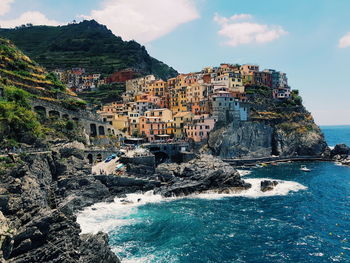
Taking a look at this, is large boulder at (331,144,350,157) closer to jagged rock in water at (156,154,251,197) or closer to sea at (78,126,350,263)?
sea at (78,126,350,263)

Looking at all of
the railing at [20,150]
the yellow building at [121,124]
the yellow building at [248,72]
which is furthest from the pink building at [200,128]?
the railing at [20,150]

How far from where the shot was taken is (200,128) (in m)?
100

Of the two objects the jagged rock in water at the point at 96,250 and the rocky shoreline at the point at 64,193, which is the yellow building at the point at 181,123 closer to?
the rocky shoreline at the point at 64,193

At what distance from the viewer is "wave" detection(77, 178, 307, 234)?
155 feet

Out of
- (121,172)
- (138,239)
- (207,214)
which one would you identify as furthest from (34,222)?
(121,172)

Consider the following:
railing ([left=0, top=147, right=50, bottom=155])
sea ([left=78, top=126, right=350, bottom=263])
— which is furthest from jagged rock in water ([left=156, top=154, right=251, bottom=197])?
railing ([left=0, top=147, right=50, bottom=155])

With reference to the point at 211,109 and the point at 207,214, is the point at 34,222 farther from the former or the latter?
the point at 211,109

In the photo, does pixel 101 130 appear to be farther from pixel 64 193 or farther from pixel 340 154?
pixel 340 154

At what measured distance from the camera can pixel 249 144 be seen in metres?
105

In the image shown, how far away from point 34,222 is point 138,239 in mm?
16101

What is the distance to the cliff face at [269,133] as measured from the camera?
100812mm

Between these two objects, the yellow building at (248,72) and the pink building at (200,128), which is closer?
the pink building at (200,128)

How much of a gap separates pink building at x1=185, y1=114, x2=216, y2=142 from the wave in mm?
26890

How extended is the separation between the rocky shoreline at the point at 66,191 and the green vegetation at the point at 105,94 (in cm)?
6843
